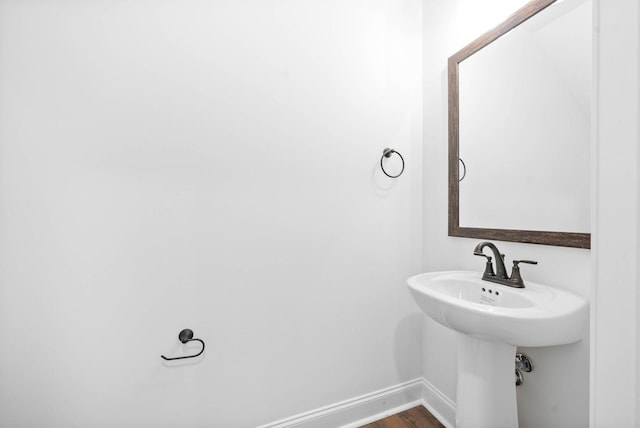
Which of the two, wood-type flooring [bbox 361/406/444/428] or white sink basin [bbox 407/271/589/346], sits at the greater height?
white sink basin [bbox 407/271/589/346]

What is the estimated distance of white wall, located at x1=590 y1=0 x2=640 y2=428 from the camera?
346mm

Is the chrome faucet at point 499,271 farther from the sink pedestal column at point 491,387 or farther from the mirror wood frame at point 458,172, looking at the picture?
the sink pedestal column at point 491,387

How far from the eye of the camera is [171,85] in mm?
1116

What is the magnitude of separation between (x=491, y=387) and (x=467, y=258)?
1.77 feet

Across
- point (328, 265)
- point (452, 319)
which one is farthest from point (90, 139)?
point (452, 319)

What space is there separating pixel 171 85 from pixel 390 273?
53.7 inches

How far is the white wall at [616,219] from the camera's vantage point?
346 millimetres

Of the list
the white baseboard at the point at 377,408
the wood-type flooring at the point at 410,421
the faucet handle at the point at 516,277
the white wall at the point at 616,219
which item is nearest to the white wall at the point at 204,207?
the white baseboard at the point at 377,408

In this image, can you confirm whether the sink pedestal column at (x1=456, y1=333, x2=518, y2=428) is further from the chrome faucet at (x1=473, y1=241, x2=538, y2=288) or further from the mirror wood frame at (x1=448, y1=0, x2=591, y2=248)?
the mirror wood frame at (x1=448, y1=0, x2=591, y2=248)

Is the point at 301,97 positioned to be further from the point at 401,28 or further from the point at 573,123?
the point at 573,123

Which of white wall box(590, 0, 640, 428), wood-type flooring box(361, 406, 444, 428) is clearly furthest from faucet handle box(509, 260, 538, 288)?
wood-type flooring box(361, 406, 444, 428)

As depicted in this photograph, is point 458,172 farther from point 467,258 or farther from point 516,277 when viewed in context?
point 516,277

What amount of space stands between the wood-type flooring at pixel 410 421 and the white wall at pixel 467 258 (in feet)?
0.54

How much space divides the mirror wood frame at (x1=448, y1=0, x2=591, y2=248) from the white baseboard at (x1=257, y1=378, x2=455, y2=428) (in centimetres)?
88
